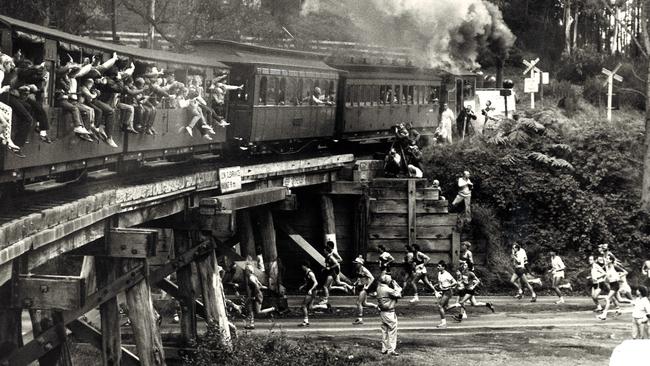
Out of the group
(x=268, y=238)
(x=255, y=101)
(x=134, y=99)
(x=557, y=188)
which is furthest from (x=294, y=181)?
(x=557, y=188)

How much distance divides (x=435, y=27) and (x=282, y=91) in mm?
10103

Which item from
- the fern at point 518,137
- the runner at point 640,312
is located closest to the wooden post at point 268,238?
the runner at point 640,312

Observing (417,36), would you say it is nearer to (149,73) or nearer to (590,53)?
(590,53)

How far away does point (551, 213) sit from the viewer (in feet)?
92.7

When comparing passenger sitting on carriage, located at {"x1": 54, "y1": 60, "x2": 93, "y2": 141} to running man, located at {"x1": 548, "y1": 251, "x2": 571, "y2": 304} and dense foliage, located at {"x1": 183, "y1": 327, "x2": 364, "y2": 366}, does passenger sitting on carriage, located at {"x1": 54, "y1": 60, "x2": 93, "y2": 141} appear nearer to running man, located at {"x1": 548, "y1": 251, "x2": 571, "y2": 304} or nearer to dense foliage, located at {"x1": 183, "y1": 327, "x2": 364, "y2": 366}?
dense foliage, located at {"x1": 183, "y1": 327, "x2": 364, "y2": 366}

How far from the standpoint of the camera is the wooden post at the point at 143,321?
585 inches

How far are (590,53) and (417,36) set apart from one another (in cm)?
1373

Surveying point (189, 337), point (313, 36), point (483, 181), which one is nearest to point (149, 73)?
point (189, 337)

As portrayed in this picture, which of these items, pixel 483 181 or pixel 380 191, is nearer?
pixel 380 191

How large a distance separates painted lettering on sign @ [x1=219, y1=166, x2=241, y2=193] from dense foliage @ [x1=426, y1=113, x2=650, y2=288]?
854 cm

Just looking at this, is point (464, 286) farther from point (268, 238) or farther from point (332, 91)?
point (332, 91)

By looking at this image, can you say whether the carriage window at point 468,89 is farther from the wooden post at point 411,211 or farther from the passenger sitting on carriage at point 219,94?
the passenger sitting on carriage at point 219,94

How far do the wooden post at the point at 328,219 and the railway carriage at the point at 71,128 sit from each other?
530 centimetres

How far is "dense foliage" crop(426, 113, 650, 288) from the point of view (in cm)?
2764
